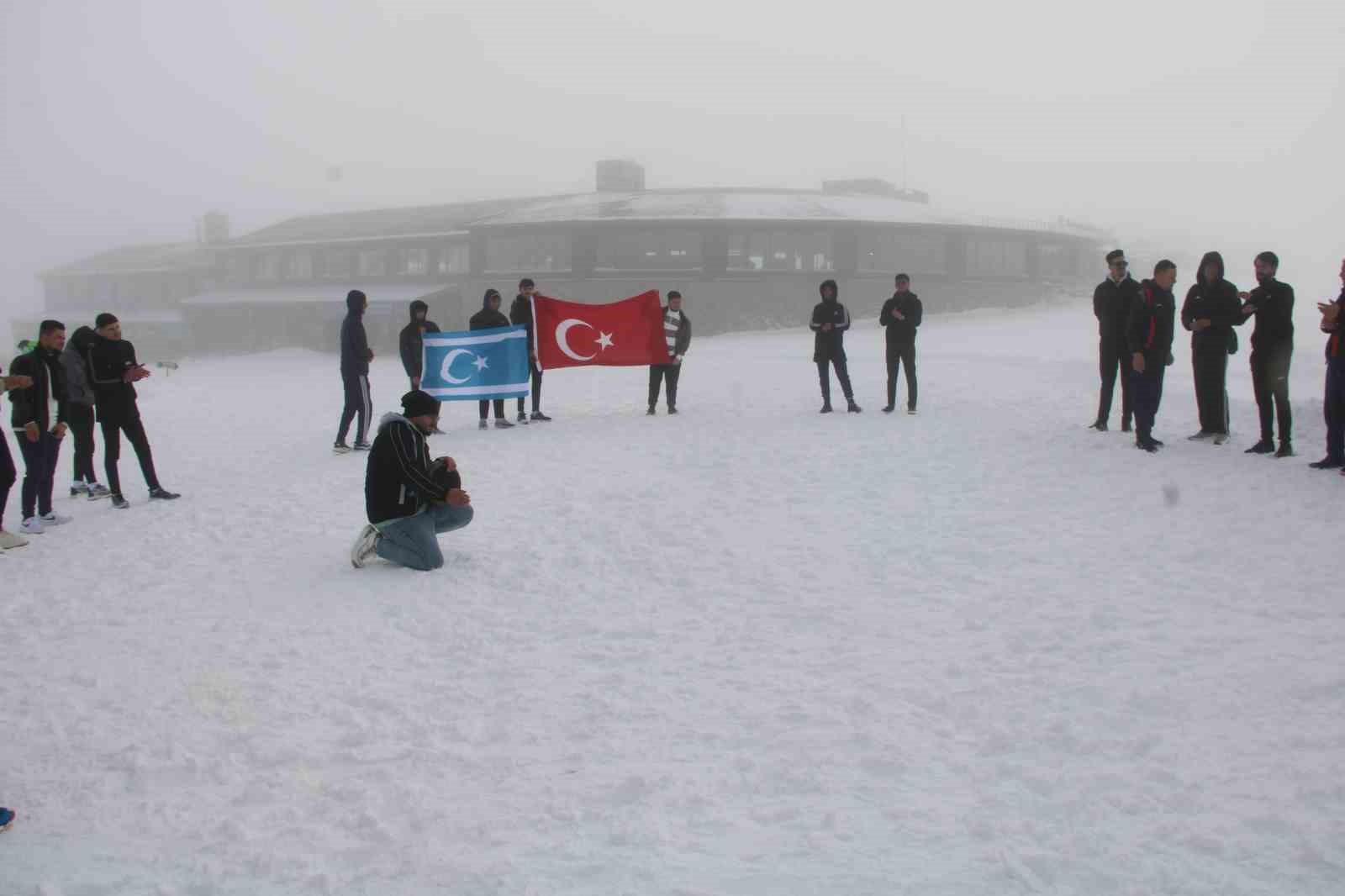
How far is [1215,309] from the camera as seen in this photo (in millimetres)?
9477

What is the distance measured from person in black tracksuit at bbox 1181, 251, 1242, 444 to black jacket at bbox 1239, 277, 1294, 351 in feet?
1.16

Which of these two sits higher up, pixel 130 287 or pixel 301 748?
pixel 130 287

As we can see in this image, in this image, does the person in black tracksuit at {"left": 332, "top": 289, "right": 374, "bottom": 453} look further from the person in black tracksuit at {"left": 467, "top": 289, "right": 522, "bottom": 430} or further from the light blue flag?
the person in black tracksuit at {"left": 467, "top": 289, "right": 522, "bottom": 430}

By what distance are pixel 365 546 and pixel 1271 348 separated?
8298 millimetres

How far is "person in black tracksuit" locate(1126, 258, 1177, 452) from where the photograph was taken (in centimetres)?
958

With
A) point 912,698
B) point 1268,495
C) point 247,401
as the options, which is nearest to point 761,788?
point 912,698

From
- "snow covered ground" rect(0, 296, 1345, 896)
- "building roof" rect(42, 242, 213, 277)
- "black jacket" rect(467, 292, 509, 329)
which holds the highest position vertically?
"building roof" rect(42, 242, 213, 277)

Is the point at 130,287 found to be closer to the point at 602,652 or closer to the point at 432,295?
the point at 432,295

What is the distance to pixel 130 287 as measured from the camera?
180 ft

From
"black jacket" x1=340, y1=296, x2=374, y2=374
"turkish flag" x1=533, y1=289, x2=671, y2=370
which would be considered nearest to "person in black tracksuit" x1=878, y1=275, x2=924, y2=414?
"turkish flag" x1=533, y1=289, x2=671, y2=370

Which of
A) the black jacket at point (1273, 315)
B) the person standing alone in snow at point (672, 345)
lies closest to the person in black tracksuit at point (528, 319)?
the person standing alone in snow at point (672, 345)

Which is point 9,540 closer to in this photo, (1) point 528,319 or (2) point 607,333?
(1) point 528,319

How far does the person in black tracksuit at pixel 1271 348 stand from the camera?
8.77m

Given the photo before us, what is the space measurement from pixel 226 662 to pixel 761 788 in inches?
130
